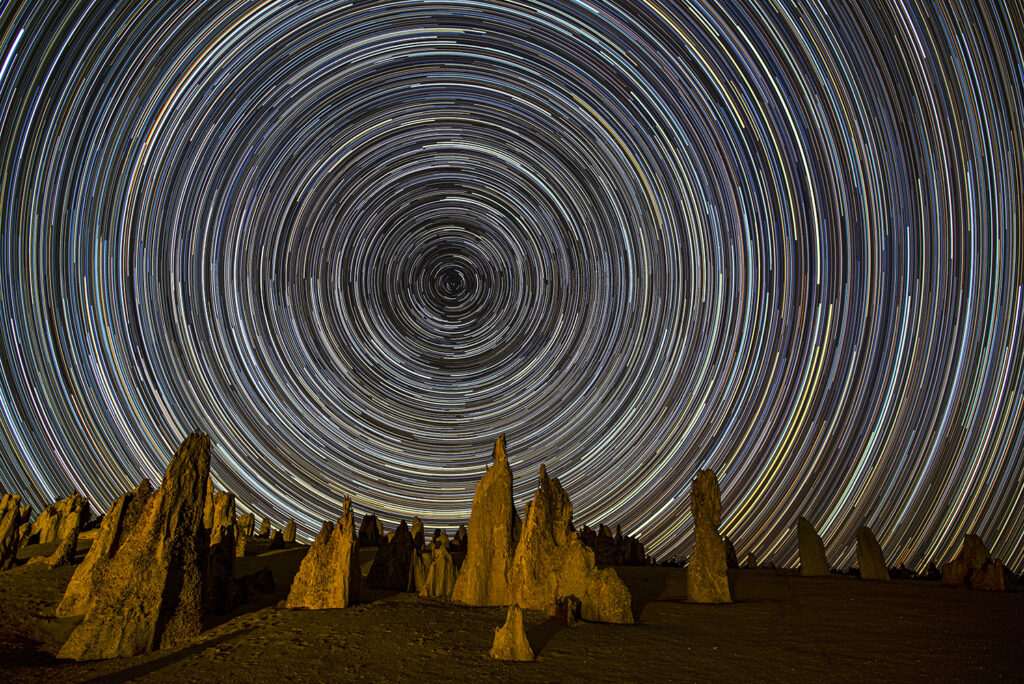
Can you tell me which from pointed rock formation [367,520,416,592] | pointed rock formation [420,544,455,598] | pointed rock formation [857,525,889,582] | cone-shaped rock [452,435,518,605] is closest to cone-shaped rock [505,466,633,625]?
cone-shaped rock [452,435,518,605]

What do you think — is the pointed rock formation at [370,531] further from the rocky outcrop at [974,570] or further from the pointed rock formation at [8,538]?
the rocky outcrop at [974,570]

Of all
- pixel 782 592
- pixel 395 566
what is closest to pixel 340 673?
pixel 395 566

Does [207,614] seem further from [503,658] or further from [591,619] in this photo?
[591,619]

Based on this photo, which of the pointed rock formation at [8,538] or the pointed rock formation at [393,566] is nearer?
the pointed rock formation at [8,538]

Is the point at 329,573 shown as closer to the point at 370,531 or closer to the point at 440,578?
the point at 440,578

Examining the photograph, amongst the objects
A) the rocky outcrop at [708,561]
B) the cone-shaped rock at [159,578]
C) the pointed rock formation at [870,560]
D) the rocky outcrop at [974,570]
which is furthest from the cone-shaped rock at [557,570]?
the rocky outcrop at [974,570]

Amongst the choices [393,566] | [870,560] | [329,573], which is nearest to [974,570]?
[870,560]
